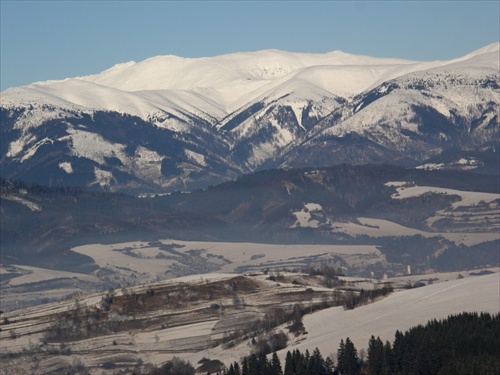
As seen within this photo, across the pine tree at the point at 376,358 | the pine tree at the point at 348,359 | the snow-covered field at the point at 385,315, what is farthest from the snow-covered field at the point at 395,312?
the pine tree at the point at 376,358

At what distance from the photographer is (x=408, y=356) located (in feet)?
413

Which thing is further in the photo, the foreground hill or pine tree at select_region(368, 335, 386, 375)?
the foreground hill

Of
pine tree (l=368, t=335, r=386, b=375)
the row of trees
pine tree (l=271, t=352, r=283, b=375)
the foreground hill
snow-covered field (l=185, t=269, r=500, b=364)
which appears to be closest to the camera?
the row of trees

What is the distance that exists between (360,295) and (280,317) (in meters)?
12.6

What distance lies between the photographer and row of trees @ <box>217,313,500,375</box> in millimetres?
123375

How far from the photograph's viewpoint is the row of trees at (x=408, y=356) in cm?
12338

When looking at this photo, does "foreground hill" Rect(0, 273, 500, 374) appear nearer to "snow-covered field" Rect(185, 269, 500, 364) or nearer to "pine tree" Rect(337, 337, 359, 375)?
"snow-covered field" Rect(185, 269, 500, 364)

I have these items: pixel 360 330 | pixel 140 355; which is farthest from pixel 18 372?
pixel 360 330

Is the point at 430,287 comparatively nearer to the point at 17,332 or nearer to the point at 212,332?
the point at 212,332

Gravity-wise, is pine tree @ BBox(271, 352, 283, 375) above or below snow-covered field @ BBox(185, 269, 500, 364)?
below

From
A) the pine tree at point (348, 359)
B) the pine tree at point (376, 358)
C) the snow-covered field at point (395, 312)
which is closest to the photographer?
the pine tree at point (376, 358)

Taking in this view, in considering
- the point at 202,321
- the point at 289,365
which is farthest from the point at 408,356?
the point at 202,321

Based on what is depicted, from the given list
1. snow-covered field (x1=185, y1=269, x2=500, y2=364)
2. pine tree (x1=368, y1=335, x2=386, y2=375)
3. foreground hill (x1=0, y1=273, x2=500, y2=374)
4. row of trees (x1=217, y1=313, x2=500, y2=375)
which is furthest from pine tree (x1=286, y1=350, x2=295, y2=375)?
foreground hill (x1=0, y1=273, x2=500, y2=374)

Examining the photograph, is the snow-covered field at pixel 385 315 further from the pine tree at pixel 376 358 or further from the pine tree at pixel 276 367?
the pine tree at pixel 276 367
